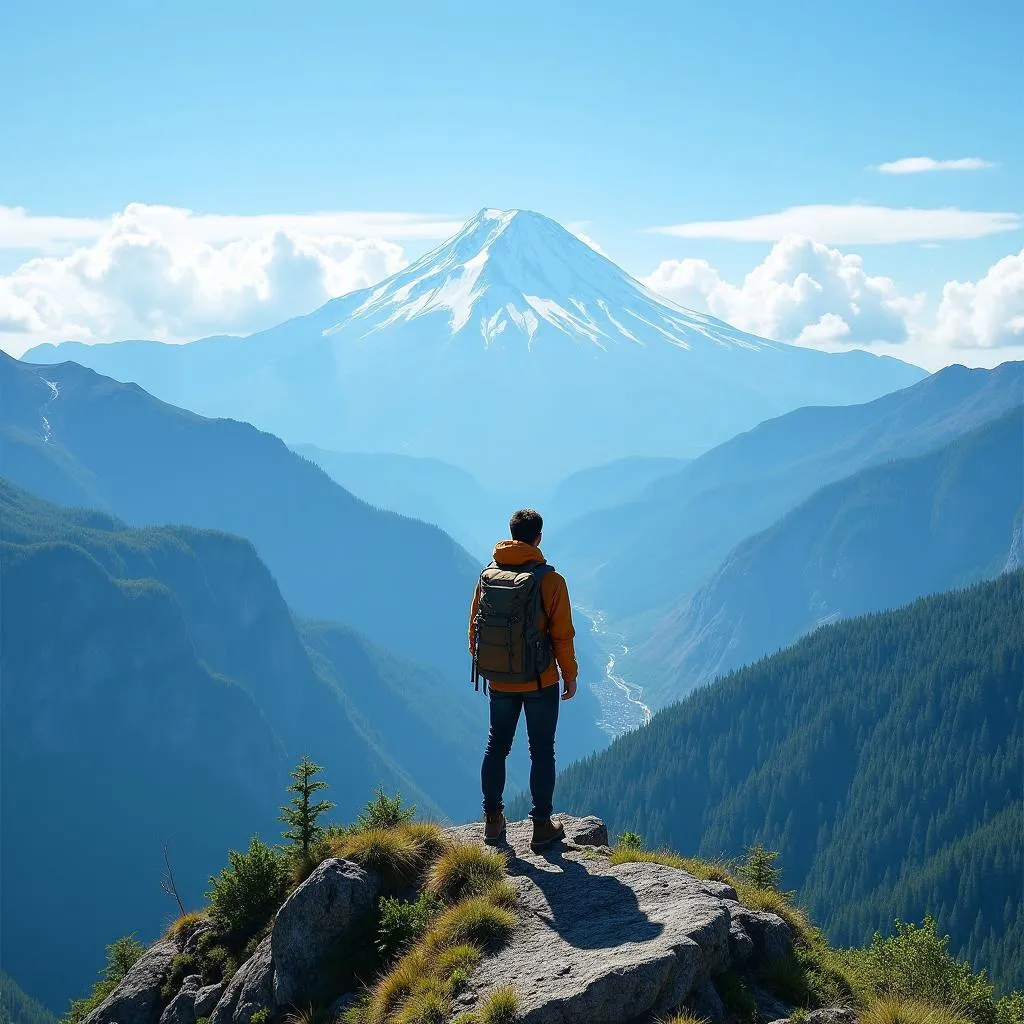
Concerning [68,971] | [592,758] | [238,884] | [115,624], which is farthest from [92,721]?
[238,884]

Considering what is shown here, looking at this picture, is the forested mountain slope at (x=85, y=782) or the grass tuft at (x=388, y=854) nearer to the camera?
the grass tuft at (x=388, y=854)

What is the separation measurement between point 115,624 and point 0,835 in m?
46.2

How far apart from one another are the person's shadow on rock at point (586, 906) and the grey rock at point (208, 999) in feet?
14.6

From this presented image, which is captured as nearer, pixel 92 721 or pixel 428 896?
pixel 428 896

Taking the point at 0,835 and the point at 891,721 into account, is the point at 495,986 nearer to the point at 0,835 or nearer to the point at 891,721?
the point at 891,721

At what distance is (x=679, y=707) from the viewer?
18888 centimetres

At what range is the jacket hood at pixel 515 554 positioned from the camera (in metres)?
13.4

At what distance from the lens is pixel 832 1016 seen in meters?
11.0

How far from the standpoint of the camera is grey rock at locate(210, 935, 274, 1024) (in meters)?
12.9

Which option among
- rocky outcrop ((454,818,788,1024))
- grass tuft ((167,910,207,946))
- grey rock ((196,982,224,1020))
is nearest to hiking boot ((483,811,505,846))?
rocky outcrop ((454,818,788,1024))

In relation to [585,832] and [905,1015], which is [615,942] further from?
[585,832]

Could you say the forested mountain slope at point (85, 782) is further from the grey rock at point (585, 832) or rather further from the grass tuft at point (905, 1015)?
the grass tuft at point (905, 1015)

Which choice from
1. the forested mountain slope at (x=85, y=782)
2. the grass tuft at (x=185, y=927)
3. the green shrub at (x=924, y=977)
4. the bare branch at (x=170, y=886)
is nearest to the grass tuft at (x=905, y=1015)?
the green shrub at (x=924, y=977)

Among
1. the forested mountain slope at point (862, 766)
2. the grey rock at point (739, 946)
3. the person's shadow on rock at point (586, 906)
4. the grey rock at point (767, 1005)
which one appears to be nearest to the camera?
the grey rock at point (767, 1005)
